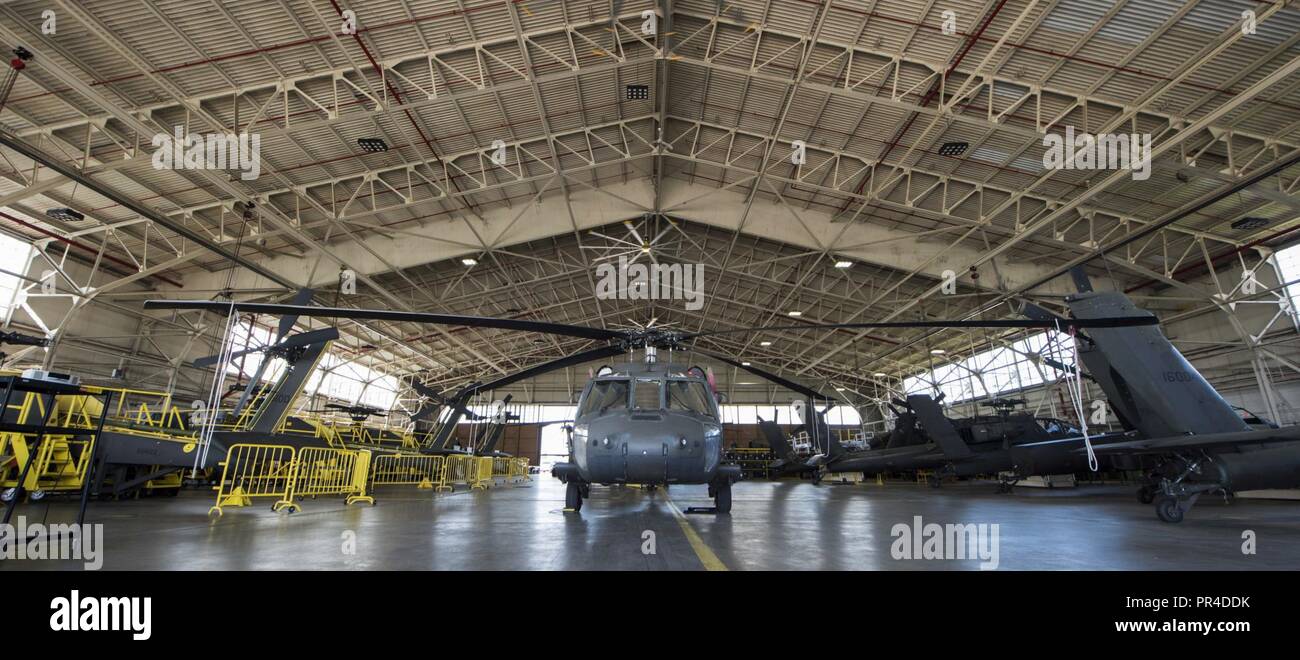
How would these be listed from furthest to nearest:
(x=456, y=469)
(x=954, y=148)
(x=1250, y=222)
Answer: (x=456, y=469) < (x=1250, y=222) < (x=954, y=148)

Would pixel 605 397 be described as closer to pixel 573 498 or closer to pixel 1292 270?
pixel 573 498

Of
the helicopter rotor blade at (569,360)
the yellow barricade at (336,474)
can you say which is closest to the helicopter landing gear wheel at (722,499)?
the helicopter rotor blade at (569,360)

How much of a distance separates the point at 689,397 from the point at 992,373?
98.9ft

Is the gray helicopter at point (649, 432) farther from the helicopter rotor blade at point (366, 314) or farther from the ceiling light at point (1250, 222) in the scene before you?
the ceiling light at point (1250, 222)

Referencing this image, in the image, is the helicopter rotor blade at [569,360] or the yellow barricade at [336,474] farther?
the yellow barricade at [336,474]

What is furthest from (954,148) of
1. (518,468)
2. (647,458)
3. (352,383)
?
(352,383)

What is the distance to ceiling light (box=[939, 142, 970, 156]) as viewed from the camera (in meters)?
15.1

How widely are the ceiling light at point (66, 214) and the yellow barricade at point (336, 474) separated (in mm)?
13188

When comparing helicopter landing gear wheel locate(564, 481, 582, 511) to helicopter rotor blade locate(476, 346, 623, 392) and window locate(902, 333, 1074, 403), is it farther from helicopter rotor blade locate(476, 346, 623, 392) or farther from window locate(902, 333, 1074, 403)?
window locate(902, 333, 1074, 403)

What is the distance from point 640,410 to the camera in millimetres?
7258

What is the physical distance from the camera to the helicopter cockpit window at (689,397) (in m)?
7.75

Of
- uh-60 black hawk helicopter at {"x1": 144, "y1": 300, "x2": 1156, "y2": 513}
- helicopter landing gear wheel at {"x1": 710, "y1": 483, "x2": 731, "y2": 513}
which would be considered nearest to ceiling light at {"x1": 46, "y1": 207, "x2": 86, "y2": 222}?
uh-60 black hawk helicopter at {"x1": 144, "y1": 300, "x2": 1156, "y2": 513}
